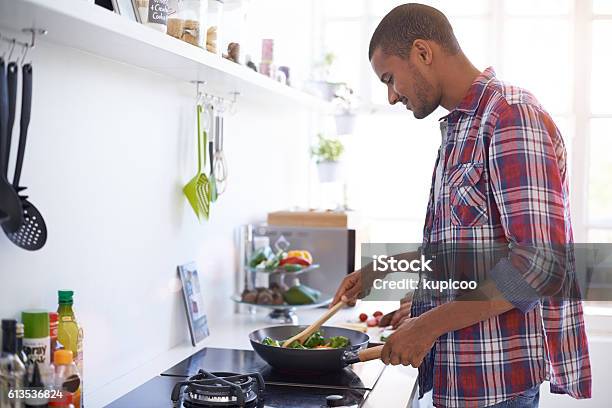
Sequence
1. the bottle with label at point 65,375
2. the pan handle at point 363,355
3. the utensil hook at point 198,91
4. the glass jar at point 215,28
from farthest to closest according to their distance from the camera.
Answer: the utensil hook at point 198,91 → the glass jar at point 215,28 → the pan handle at point 363,355 → the bottle with label at point 65,375

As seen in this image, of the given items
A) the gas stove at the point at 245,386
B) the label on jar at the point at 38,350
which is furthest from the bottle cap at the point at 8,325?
the gas stove at the point at 245,386

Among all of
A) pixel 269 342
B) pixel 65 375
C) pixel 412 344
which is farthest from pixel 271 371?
pixel 65 375

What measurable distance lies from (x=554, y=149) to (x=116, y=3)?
86 cm

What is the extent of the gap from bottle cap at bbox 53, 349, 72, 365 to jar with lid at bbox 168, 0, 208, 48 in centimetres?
72

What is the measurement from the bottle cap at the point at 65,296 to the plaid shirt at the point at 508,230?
708 millimetres

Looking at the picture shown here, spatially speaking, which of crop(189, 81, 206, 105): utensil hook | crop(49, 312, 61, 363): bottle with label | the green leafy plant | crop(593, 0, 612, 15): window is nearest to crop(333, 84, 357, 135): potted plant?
the green leafy plant

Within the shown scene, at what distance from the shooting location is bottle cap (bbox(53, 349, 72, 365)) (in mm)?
1229

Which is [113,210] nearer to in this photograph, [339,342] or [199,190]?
[199,190]

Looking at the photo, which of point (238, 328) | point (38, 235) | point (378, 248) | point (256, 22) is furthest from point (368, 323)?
point (38, 235)

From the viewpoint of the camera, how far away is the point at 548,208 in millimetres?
1305

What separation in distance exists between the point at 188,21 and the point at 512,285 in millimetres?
878

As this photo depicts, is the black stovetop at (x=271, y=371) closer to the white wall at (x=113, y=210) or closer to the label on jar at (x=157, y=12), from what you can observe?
the white wall at (x=113, y=210)

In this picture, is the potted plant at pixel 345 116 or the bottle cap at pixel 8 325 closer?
the bottle cap at pixel 8 325

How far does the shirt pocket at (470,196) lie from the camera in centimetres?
141
